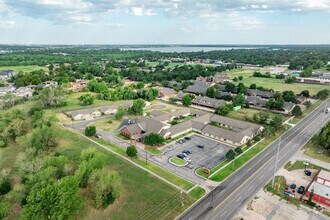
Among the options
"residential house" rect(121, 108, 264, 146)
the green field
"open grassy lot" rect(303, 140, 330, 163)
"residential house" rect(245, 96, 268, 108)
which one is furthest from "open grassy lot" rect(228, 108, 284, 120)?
the green field

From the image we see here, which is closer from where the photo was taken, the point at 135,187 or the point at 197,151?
the point at 135,187

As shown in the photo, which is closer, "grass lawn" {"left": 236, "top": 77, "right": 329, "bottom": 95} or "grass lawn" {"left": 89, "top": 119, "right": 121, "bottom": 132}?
Result: "grass lawn" {"left": 89, "top": 119, "right": 121, "bottom": 132}

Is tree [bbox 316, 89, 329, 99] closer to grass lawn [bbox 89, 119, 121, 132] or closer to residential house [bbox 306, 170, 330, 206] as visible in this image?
residential house [bbox 306, 170, 330, 206]

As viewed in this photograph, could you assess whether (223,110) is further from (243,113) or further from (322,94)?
(322,94)

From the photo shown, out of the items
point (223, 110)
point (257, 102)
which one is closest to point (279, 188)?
point (223, 110)

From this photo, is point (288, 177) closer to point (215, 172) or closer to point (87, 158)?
point (215, 172)

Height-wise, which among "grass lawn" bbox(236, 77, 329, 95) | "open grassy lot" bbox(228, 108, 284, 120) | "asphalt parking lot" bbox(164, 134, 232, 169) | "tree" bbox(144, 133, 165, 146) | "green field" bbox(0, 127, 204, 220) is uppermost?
"grass lawn" bbox(236, 77, 329, 95)

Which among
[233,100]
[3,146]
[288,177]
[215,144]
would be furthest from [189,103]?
[3,146]
